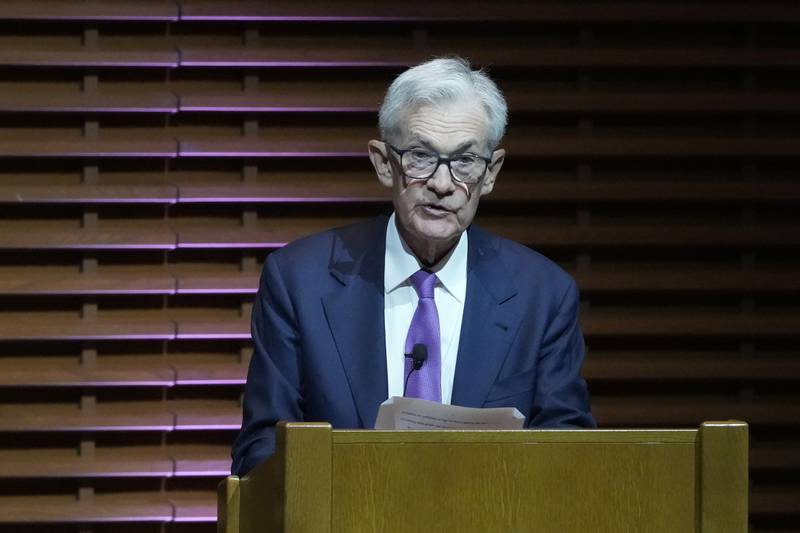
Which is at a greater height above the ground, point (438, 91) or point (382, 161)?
point (438, 91)

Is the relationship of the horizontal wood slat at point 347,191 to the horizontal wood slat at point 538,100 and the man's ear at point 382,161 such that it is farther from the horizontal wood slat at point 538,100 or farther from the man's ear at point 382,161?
the man's ear at point 382,161

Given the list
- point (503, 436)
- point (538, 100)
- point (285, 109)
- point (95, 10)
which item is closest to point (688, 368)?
point (538, 100)

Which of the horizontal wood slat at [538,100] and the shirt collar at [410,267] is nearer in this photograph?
the shirt collar at [410,267]

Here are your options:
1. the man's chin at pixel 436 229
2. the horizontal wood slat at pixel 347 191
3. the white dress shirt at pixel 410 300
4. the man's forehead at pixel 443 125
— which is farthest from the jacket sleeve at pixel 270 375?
the horizontal wood slat at pixel 347 191

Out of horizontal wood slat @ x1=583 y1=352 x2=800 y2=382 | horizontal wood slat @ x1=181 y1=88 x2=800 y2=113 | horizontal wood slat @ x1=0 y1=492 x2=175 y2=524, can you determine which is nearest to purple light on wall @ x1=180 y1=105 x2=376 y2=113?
horizontal wood slat @ x1=181 y1=88 x2=800 y2=113

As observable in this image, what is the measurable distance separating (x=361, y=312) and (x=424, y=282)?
15cm

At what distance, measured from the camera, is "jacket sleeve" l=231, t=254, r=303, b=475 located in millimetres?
2633

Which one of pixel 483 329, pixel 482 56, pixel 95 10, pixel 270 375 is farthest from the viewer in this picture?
pixel 482 56

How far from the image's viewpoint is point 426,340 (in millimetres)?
2760

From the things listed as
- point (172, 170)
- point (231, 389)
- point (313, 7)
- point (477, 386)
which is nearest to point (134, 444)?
point (231, 389)

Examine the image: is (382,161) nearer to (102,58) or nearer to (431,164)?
(431,164)

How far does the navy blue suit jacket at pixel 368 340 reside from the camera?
2.74m

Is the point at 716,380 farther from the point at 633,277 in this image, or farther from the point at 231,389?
the point at 231,389

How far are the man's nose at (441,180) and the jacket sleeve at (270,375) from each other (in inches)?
15.6
